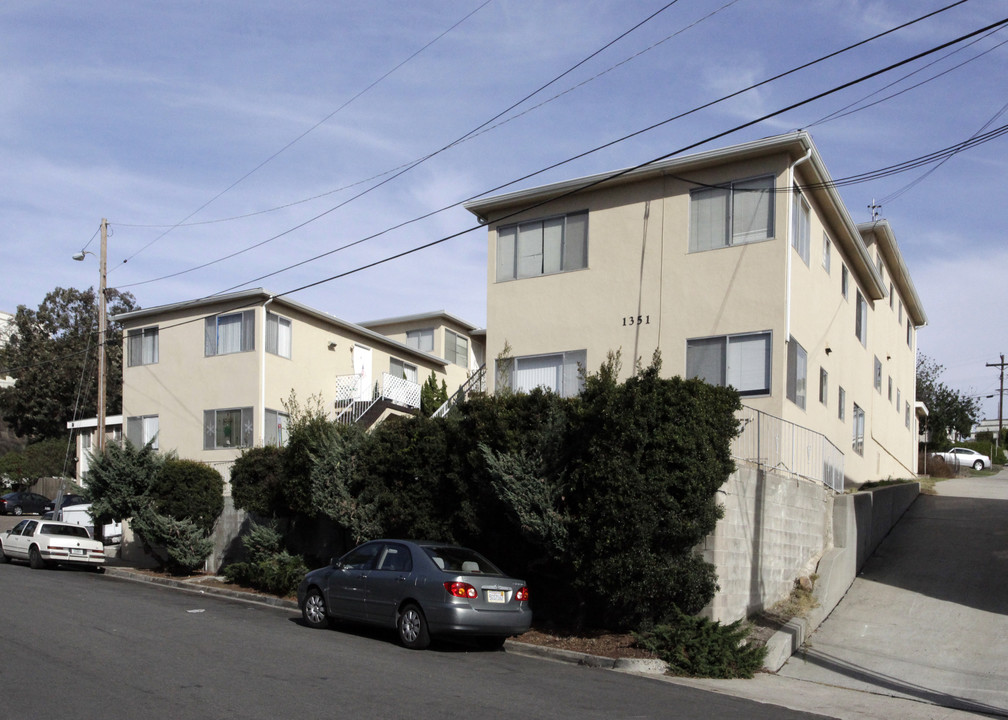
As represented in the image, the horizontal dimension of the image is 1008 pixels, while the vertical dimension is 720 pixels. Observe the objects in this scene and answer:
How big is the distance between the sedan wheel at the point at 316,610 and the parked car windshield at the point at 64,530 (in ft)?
A: 44.7

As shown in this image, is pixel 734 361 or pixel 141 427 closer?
pixel 734 361

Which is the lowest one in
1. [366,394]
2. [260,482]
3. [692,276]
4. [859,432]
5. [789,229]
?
[260,482]

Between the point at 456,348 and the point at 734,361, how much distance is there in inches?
854

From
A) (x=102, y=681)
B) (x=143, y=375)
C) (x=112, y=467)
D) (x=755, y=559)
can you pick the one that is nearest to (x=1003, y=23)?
(x=755, y=559)

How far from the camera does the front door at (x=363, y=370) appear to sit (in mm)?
31938

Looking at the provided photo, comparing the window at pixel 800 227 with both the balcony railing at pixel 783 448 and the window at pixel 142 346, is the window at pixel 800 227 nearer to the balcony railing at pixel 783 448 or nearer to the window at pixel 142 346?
the balcony railing at pixel 783 448

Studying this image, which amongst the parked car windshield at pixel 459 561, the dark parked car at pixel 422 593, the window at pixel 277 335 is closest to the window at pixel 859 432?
the parked car windshield at pixel 459 561

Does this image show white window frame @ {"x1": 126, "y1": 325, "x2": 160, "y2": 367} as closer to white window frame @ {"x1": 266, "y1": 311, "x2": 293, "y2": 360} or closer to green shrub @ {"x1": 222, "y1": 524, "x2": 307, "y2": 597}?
white window frame @ {"x1": 266, "y1": 311, "x2": 293, "y2": 360}

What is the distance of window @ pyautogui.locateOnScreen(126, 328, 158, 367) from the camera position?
33375 millimetres

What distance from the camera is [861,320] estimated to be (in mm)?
27984

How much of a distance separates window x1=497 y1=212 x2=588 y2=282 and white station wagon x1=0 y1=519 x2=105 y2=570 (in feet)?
43.4

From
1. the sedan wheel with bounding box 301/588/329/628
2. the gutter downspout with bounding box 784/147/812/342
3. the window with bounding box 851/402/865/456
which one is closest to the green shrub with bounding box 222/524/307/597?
the sedan wheel with bounding box 301/588/329/628

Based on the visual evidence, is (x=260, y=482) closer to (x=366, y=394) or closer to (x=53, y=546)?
(x=53, y=546)

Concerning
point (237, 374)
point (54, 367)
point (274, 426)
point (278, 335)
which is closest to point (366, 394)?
point (274, 426)
